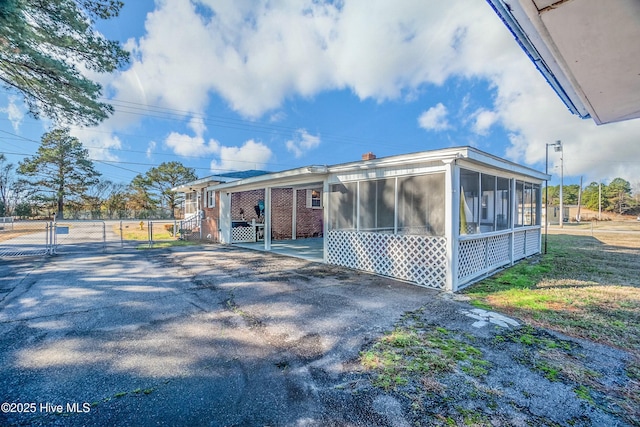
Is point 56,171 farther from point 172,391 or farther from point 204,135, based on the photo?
point 172,391

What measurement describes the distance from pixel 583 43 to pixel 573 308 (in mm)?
5338

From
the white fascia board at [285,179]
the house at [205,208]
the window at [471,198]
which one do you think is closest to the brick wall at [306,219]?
the house at [205,208]

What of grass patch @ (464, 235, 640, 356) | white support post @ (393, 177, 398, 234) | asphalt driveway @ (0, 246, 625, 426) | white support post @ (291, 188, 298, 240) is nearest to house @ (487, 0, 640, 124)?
asphalt driveway @ (0, 246, 625, 426)

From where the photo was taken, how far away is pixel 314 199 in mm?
15648

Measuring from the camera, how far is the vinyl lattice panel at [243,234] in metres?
13.7

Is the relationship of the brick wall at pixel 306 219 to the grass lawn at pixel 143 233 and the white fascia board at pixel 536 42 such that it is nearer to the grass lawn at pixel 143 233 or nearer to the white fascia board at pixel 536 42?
the grass lawn at pixel 143 233

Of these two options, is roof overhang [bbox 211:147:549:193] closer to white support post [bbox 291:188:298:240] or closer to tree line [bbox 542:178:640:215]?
white support post [bbox 291:188:298:240]

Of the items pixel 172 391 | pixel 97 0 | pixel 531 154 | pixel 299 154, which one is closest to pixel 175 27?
pixel 97 0

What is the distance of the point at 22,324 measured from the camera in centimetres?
399

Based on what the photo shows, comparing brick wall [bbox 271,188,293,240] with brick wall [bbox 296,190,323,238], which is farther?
brick wall [bbox 296,190,323,238]

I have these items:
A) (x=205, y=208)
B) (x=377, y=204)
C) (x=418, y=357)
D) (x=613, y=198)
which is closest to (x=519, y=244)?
(x=377, y=204)

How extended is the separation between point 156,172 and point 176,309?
1498 inches

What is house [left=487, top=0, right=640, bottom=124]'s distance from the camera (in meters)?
1.05

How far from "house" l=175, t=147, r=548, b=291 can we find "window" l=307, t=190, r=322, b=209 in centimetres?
537
